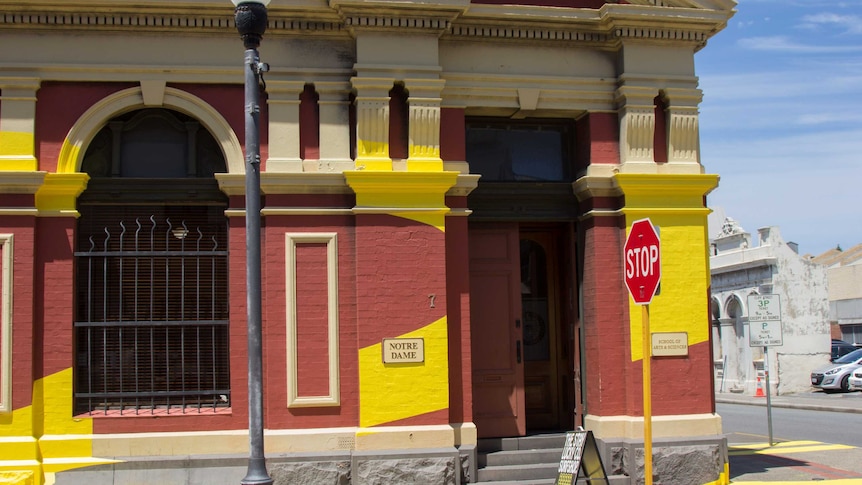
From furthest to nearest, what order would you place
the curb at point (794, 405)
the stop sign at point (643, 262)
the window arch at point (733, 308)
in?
the window arch at point (733, 308) < the curb at point (794, 405) < the stop sign at point (643, 262)

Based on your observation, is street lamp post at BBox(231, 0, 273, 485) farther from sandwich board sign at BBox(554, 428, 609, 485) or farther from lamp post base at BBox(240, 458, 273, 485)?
sandwich board sign at BBox(554, 428, 609, 485)

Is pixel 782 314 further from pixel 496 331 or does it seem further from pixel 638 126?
pixel 496 331

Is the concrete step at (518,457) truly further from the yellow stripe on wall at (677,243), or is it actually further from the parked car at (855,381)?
the parked car at (855,381)

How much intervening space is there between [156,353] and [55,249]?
5.45 feet

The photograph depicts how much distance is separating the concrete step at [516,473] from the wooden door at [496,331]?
67 cm

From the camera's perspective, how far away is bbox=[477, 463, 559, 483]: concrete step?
10.9 meters

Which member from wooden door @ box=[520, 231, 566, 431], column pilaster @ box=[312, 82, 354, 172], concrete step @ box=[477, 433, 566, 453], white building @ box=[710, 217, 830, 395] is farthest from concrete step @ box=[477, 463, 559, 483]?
white building @ box=[710, 217, 830, 395]

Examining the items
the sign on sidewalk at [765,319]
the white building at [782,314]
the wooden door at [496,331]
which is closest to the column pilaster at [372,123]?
the wooden door at [496,331]

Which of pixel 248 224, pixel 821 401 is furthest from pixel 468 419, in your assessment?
pixel 821 401

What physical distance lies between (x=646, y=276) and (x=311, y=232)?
4642mm

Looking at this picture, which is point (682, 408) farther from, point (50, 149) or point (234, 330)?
point (50, 149)

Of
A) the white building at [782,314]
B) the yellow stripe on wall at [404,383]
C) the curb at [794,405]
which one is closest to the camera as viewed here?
the yellow stripe on wall at [404,383]

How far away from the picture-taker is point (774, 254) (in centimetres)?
3030

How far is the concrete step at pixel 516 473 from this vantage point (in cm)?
1089
